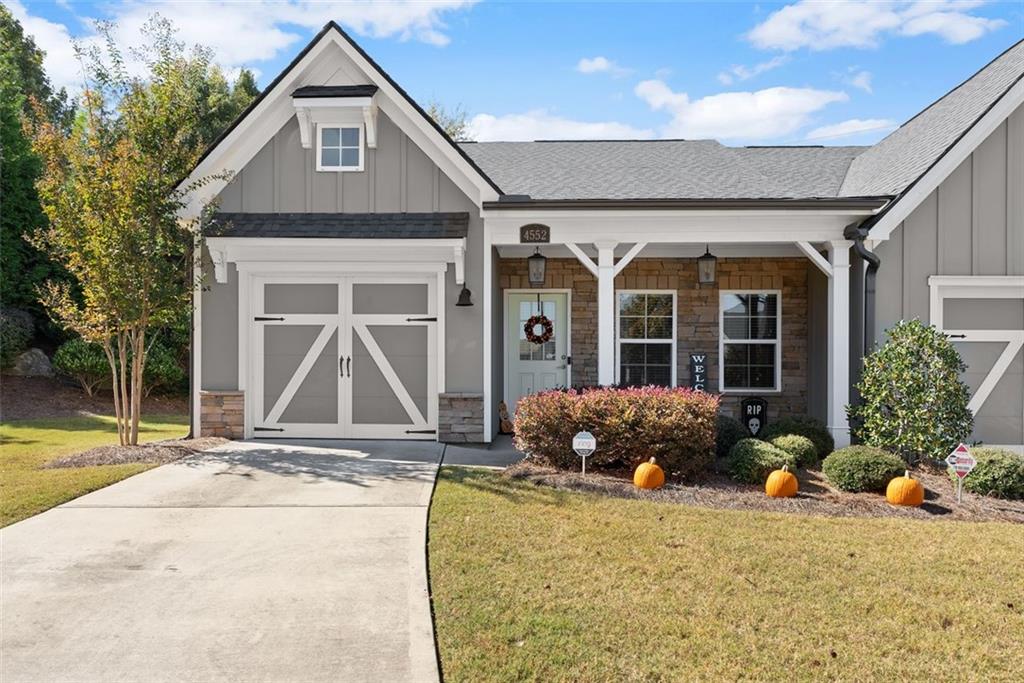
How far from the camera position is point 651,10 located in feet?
32.9

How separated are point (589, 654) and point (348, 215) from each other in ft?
23.5

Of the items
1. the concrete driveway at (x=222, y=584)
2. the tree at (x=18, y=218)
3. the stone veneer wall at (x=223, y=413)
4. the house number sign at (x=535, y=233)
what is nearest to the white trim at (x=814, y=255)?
the house number sign at (x=535, y=233)

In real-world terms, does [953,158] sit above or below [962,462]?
above

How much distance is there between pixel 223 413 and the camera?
9016 mm

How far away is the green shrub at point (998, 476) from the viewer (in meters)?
6.38

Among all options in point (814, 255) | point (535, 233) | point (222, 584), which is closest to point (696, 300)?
point (814, 255)

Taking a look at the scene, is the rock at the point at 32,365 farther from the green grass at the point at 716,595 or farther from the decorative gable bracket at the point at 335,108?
the green grass at the point at 716,595

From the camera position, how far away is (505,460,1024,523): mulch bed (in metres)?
5.89

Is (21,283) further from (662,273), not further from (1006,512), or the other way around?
(1006,512)

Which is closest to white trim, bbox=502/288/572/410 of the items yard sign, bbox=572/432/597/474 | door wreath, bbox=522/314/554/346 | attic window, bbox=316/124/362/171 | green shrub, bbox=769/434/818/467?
door wreath, bbox=522/314/554/346

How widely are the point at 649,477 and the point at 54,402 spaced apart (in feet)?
44.7

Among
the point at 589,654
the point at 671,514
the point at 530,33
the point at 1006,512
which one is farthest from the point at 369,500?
the point at 530,33

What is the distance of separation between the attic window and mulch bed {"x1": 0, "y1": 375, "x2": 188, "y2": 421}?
28.0 ft

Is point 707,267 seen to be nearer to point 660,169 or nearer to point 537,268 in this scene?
point 660,169
